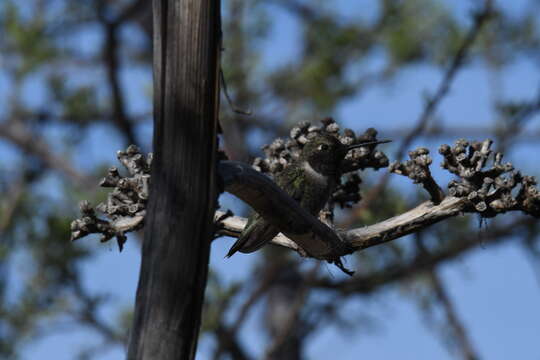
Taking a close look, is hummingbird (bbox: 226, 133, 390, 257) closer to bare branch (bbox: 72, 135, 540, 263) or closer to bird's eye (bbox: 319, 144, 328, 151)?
bird's eye (bbox: 319, 144, 328, 151)

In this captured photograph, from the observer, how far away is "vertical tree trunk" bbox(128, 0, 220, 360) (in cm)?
200

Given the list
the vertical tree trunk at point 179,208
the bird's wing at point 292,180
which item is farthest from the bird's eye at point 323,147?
the vertical tree trunk at point 179,208

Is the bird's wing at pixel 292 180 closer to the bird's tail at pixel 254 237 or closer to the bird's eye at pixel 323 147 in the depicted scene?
the bird's eye at pixel 323 147

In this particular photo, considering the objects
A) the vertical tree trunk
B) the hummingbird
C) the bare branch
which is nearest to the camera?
the vertical tree trunk

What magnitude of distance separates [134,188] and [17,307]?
518cm

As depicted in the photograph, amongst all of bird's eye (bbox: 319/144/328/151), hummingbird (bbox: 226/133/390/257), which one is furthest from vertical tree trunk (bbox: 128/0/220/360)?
bird's eye (bbox: 319/144/328/151)

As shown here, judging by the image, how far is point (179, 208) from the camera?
2.02 meters

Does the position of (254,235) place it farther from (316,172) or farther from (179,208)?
(179,208)

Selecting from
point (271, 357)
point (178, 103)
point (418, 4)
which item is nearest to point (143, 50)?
point (418, 4)

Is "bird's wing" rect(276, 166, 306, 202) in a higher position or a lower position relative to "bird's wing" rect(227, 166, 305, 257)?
higher

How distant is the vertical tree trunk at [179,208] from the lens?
200cm

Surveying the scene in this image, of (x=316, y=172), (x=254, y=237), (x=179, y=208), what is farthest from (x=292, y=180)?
(x=179, y=208)

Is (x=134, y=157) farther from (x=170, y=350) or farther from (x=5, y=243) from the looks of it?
(x=5, y=243)

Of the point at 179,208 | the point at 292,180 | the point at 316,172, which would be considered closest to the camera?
the point at 179,208
